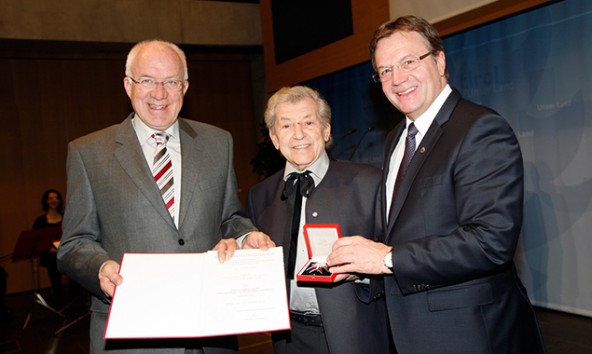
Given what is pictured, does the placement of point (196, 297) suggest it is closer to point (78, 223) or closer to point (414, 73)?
point (78, 223)

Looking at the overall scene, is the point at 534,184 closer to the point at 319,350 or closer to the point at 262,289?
the point at 319,350

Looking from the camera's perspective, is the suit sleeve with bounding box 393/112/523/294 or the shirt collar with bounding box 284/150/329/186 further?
the shirt collar with bounding box 284/150/329/186

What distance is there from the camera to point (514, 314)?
70.6 inches

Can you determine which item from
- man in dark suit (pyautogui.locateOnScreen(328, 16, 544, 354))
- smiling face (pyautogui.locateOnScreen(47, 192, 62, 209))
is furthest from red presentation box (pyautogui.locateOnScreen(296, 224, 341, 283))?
smiling face (pyautogui.locateOnScreen(47, 192, 62, 209))

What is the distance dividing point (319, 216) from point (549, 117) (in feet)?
13.0

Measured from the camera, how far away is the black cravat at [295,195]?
2.24 m

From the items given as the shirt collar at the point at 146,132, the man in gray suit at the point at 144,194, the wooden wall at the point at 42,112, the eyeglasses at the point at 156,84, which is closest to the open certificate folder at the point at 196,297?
the man in gray suit at the point at 144,194

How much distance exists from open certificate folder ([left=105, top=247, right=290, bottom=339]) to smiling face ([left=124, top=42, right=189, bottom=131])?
0.68 m

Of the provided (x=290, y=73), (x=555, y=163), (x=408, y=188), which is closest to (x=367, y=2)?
(x=290, y=73)

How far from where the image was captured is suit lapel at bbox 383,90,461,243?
6.06 feet

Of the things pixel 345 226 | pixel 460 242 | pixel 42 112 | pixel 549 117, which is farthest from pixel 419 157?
pixel 42 112

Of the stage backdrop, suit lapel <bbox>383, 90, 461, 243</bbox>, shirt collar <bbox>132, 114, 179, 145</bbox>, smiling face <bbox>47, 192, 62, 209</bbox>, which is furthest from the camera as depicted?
smiling face <bbox>47, 192, 62, 209</bbox>

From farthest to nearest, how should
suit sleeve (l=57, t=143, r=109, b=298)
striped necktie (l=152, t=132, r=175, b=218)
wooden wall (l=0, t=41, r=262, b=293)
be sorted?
1. wooden wall (l=0, t=41, r=262, b=293)
2. striped necktie (l=152, t=132, r=175, b=218)
3. suit sleeve (l=57, t=143, r=109, b=298)

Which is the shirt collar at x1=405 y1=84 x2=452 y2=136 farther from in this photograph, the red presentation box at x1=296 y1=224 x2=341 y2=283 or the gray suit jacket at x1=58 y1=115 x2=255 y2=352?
the gray suit jacket at x1=58 y1=115 x2=255 y2=352
